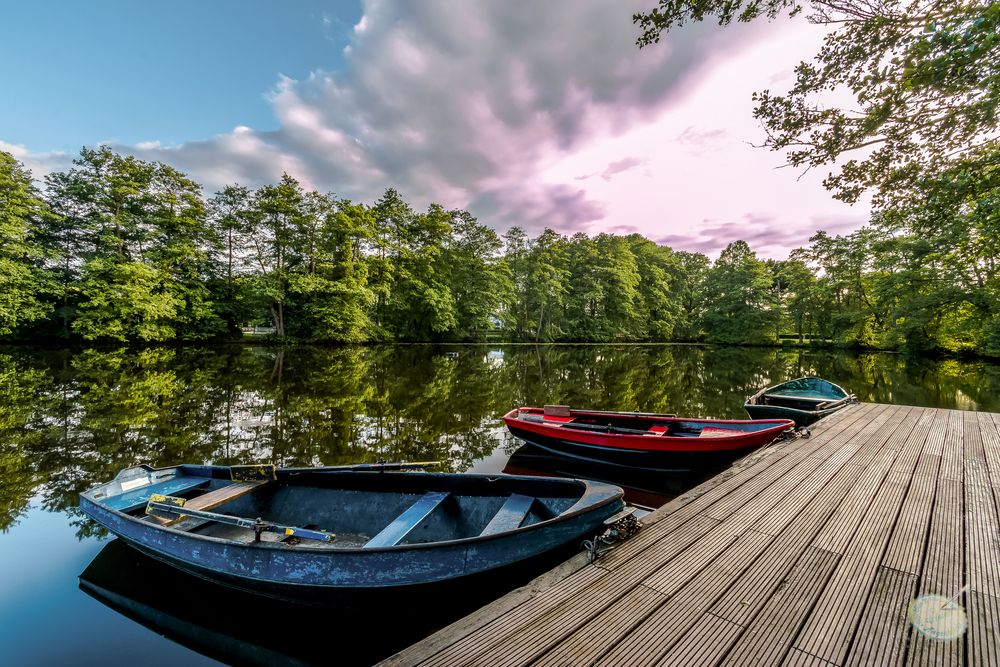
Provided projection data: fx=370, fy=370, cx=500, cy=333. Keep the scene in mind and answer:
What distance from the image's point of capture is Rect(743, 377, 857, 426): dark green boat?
859 centimetres

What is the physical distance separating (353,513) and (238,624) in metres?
1.22

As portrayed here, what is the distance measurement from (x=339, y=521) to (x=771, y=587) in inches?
156

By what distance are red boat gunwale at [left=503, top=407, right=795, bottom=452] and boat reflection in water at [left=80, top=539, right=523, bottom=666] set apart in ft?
13.4

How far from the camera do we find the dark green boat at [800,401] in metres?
8.59

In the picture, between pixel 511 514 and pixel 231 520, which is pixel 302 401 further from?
pixel 511 514

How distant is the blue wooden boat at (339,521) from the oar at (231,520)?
0.01 meters

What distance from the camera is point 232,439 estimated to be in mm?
7656

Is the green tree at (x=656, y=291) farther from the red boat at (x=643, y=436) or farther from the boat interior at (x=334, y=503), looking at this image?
the boat interior at (x=334, y=503)

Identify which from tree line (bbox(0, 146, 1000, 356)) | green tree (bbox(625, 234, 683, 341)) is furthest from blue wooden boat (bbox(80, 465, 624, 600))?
green tree (bbox(625, 234, 683, 341))

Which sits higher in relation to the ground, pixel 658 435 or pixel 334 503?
pixel 658 435

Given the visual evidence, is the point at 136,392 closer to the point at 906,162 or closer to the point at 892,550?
the point at 892,550

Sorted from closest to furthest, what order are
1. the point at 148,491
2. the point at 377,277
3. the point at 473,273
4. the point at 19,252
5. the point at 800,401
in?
1. the point at 148,491
2. the point at 800,401
3. the point at 19,252
4. the point at 377,277
5. the point at 473,273

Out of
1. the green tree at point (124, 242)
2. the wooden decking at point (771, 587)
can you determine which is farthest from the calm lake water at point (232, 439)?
the green tree at point (124, 242)

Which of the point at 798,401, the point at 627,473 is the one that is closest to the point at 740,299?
the point at 798,401
